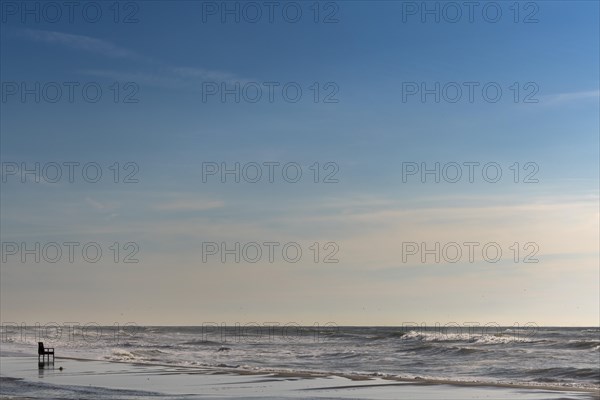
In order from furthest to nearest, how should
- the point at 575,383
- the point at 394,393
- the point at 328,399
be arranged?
the point at 575,383, the point at 394,393, the point at 328,399

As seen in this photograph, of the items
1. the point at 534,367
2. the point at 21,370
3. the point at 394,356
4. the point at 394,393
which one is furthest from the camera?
the point at 394,356

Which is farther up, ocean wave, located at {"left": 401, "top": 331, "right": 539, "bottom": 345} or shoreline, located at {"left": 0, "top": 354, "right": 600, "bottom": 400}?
shoreline, located at {"left": 0, "top": 354, "right": 600, "bottom": 400}

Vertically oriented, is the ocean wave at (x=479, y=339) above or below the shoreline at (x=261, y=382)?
below

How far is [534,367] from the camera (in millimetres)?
40750

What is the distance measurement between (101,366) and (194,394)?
1435 centimetres

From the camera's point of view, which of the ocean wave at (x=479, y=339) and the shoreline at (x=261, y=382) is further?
the ocean wave at (x=479, y=339)

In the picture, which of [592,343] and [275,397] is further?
[592,343]

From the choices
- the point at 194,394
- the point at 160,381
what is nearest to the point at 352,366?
the point at 160,381

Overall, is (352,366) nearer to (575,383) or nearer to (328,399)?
(575,383)

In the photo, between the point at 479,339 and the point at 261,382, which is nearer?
the point at 261,382

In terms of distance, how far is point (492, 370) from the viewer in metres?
39.5

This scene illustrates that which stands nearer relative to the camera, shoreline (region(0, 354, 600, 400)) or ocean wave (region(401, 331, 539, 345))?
shoreline (region(0, 354, 600, 400))

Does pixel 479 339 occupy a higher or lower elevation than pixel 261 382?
lower

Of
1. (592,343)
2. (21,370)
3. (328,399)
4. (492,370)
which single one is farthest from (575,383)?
(592,343)
